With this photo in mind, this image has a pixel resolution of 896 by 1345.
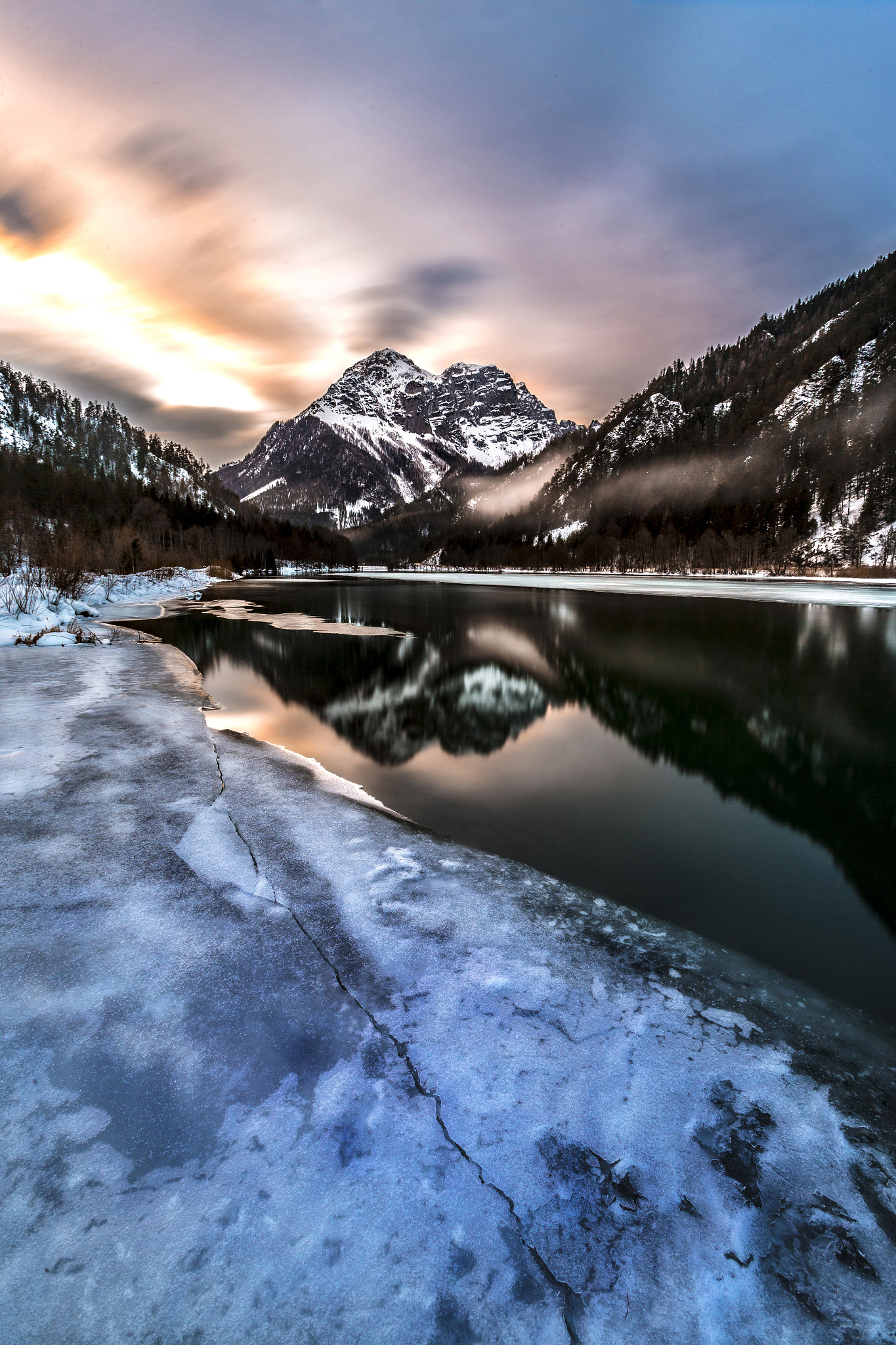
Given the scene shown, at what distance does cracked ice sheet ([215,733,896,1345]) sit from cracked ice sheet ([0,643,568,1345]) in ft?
0.70

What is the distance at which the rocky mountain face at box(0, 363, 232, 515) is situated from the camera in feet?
438

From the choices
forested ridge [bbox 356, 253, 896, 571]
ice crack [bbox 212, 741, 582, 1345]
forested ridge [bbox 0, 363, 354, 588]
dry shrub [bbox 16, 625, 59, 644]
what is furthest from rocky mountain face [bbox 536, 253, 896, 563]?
ice crack [bbox 212, 741, 582, 1345]

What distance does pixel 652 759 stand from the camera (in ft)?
28.1

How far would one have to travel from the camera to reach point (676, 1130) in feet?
8.21

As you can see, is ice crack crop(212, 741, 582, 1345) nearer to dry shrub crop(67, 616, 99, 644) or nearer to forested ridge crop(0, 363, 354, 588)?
dry shrub crop(67, 616, 99, 644)

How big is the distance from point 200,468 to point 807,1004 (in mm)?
192961

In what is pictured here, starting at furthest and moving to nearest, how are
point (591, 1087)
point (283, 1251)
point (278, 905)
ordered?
point (278, 905) < point (591, 1087) < point (283, 1251)

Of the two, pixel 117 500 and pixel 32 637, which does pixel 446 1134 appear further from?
pixel 117 500

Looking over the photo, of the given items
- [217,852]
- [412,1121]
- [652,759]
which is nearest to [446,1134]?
[412,1121]

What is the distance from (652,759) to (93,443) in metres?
178

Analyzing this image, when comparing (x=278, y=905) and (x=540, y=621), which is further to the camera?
(x=540, y=621)

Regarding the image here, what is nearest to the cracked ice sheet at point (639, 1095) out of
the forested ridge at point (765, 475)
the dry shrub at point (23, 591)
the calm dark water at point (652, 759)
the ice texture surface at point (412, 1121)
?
the ice texture surface at point (412, 1121)

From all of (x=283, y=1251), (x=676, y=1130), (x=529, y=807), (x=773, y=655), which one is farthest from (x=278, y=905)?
(x=773, y=655)

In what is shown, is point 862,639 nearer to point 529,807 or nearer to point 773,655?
point 773,655
